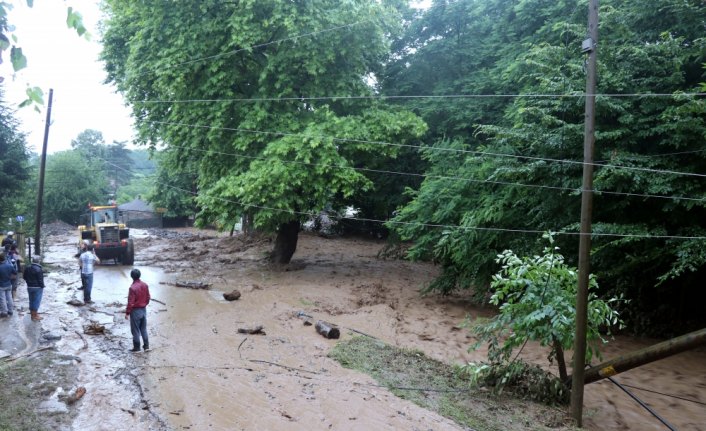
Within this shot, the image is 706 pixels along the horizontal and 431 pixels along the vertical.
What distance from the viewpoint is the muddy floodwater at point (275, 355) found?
25.0 feet

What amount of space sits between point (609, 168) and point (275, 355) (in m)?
8.11

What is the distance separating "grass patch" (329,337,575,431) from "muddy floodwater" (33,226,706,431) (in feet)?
1.16

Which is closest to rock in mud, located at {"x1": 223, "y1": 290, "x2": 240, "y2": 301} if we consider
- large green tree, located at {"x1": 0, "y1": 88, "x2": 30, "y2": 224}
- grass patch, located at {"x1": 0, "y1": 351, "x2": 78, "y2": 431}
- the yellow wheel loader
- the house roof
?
grass patch, located at {"x1": 0, "y1": 351, "x2": 78, "y2": 431}

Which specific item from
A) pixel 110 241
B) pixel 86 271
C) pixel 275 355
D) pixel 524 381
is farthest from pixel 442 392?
pixel 110 241

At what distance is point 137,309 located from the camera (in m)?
10.4

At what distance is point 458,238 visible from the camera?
14.9m

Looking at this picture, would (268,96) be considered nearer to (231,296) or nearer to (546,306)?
(231,296)

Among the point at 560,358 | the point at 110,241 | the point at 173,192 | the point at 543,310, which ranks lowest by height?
the point at 560,358

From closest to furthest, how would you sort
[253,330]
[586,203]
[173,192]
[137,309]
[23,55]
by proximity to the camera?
[23,55], [586,203], [137,309], [253,330], [173,192]

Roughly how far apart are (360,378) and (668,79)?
30.6ft

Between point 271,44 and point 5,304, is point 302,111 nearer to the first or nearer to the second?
point 271,44

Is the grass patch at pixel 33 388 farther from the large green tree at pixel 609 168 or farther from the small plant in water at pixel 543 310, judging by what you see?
the large green tree at pixel 609 168

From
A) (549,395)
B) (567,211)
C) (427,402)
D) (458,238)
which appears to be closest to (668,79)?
(567,211)

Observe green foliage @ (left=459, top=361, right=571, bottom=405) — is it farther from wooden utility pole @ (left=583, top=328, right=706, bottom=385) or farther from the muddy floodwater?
the muddy floodwater
